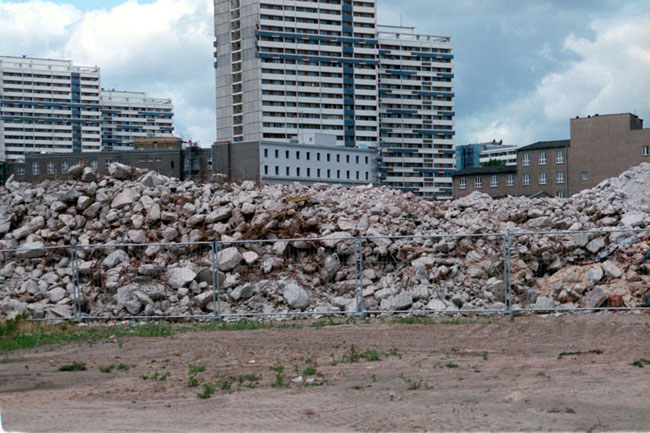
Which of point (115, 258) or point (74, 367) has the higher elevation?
point (115, 258)

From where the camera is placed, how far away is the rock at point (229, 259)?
20.0m

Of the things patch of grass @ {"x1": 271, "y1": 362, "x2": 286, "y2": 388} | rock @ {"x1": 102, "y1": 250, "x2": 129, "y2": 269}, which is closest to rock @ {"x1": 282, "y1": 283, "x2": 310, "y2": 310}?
rock @ {"x1": 102, "y1": 250, "x2": 129, "y2": 269}

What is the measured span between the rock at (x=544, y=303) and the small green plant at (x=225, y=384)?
946 centimetres

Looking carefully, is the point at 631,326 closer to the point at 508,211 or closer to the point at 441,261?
the point at 441,261

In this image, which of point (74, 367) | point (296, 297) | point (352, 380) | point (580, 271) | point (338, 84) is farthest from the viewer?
point (338, 84)

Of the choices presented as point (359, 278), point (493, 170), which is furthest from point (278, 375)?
point (493, 170)

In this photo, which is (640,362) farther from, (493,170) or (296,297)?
(493,170)

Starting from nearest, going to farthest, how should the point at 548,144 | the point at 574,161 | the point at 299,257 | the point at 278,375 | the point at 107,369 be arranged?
1. the point at 278,375
2. the point at 107,369
3. the point at 299,257
4. the point at 574,161
5. the point at 548,144

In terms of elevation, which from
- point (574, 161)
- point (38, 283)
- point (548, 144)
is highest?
point (548, 144)

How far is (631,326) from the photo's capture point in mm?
15602

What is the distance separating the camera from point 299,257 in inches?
795

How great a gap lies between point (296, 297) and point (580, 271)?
6.98 metres

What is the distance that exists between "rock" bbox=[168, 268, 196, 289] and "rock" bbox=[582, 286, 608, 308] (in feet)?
30.8

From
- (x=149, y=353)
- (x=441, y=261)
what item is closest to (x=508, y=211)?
(x=441, y=261)
